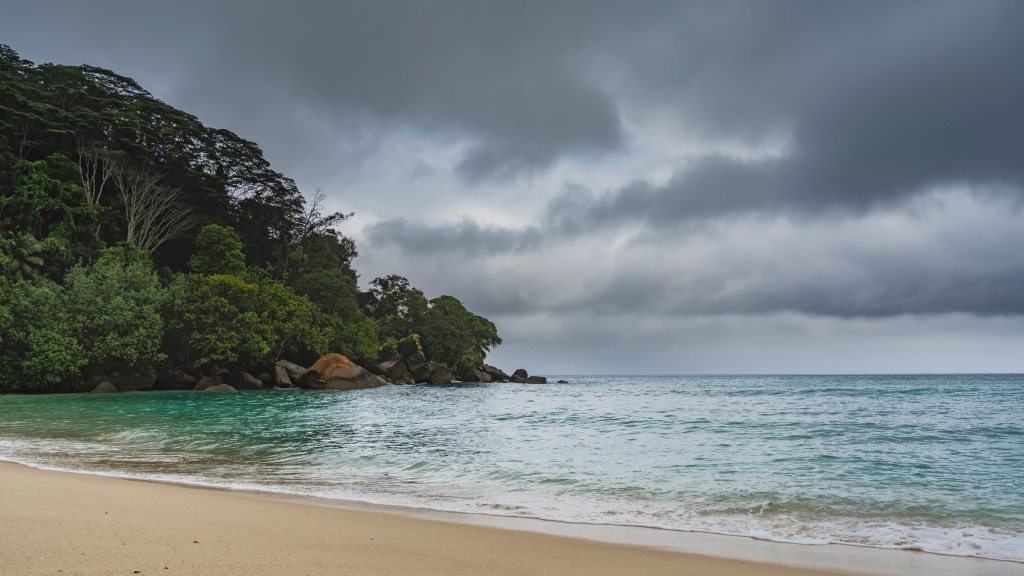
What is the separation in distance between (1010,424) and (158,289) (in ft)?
154

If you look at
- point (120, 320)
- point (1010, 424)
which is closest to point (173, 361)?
point (120, 320)

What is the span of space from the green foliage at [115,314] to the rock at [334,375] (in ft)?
36.3

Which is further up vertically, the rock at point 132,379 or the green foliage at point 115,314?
the green foliage at point 115,314

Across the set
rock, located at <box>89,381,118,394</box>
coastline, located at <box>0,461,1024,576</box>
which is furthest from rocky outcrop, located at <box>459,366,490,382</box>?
coastline, located at <box>0,461,1024,576</box>

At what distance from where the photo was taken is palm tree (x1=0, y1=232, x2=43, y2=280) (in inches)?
1309

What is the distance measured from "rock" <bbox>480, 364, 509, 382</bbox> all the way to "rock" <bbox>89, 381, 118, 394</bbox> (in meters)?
46.5

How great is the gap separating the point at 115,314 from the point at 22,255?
6.99 metres

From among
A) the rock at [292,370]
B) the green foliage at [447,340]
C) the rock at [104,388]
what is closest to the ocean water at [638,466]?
the rock at [104,388]

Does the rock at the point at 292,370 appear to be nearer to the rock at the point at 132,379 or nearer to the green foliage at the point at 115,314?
the rock at the point at 132,379

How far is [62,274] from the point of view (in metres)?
37.9

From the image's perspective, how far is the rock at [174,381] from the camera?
128 ft

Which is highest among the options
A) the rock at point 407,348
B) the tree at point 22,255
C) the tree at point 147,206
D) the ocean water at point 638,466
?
the tree at point 147,206

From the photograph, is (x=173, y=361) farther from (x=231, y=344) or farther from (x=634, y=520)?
(x=634, y=520)

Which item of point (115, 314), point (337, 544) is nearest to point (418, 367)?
point (115, 314)
